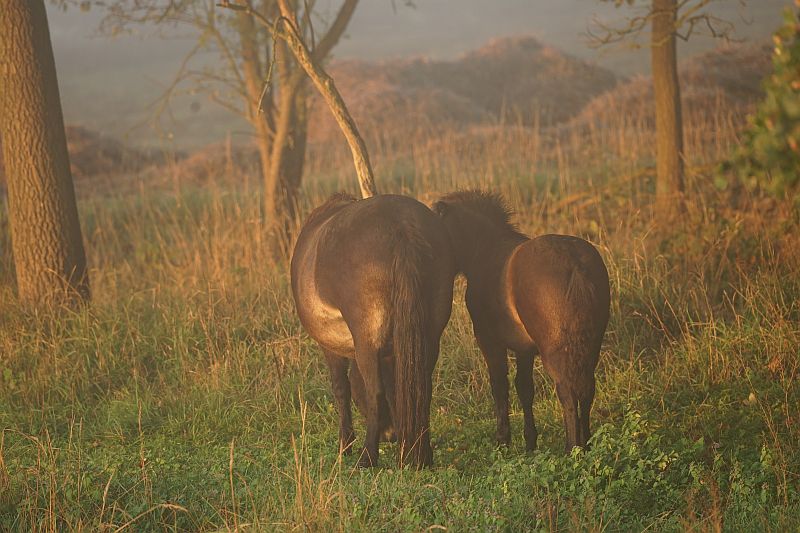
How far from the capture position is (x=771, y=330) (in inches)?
258

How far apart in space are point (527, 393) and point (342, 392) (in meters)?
1.24

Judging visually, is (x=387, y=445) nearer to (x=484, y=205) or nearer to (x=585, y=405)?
(x=585, y=405)

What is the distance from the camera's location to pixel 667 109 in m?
9.91

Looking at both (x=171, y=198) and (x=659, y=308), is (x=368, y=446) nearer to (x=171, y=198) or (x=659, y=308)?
(x=659, y=308)

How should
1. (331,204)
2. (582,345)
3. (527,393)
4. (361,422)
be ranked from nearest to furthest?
(582,345) → (527,393) → (331,204) → (361,422)

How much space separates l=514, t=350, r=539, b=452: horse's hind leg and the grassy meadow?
13cm

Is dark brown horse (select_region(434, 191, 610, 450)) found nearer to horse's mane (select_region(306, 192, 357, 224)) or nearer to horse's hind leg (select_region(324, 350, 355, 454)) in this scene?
horse's mane (select_region(306, 192, 357, 224))

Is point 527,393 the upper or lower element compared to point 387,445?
upper

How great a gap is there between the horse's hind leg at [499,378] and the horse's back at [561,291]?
53 cm

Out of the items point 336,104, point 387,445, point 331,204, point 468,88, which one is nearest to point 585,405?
point 387,445

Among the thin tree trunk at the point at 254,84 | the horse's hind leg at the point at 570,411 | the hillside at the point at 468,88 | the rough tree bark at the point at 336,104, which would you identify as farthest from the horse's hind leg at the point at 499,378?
the hillside at the point at 468,88

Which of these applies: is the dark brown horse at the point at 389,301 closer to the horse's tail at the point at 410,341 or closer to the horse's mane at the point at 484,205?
the horse's tail at the point at 410,341

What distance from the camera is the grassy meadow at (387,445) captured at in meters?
4.09

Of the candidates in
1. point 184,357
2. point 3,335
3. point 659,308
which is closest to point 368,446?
point 184,357
